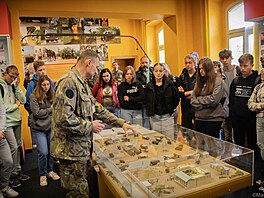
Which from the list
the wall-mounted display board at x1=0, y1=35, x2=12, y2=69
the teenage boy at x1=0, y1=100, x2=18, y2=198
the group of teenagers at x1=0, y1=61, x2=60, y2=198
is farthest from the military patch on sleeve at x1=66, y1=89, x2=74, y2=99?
the wall-mounted display board at x1=0, y1=35, x2=12, y2=69

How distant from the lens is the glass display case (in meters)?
1.80

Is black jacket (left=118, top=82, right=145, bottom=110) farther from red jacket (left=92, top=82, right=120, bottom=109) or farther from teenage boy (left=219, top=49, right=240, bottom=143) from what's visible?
teenage boy (left=219, top=49, right=240, bottom=143)

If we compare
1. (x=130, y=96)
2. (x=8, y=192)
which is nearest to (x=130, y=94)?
(x=130, y=96)

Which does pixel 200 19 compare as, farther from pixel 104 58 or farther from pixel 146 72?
pixel 104 58

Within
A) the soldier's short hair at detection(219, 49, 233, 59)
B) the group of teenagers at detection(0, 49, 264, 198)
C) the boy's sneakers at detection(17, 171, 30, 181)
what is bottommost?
the boy's sneakers at detection(17, 171, 30, 181)

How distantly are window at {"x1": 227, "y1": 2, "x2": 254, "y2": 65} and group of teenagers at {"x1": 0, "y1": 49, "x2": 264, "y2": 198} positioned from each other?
184 cm

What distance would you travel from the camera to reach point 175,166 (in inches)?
80.2

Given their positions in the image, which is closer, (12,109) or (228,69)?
(12,109)

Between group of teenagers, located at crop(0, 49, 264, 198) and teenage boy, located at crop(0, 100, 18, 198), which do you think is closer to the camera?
teenage boy, located at crop(0, 100, 18, 198)

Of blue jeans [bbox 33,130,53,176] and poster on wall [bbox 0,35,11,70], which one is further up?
poster on wall [bbox 0,35,11,70]

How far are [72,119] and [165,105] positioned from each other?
1933 mm

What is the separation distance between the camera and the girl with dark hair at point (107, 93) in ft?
13.7

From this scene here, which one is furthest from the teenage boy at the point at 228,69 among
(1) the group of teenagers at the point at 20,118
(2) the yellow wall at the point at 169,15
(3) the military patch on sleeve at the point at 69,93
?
(3) the military patch on sleeve at the point at 69,93

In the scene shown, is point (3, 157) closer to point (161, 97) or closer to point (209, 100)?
point (161, 97)
